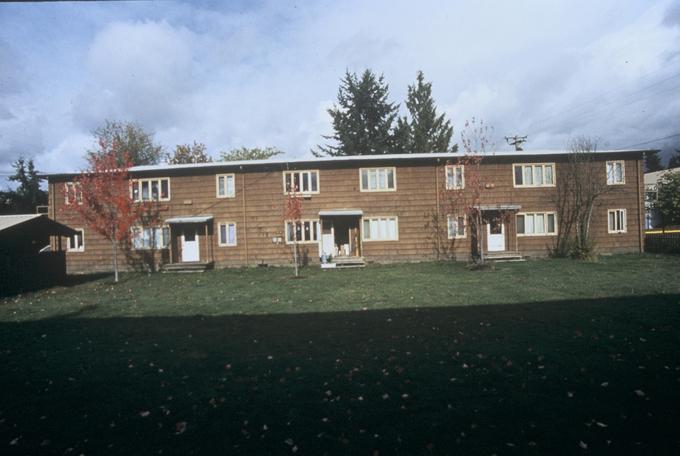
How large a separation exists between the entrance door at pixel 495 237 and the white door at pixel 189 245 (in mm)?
18884

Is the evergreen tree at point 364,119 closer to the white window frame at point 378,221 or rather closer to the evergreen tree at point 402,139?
the evergreen tree at point 402,139

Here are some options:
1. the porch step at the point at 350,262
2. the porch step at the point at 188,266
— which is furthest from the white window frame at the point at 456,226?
the porch step at the point at 188,266

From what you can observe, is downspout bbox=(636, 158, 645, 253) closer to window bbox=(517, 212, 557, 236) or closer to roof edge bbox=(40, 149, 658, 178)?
roof edge bbox=(40, 149, 658, 178)

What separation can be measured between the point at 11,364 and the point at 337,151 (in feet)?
124

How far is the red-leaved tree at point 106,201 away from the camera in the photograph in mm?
18438

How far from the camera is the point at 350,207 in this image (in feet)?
74.3

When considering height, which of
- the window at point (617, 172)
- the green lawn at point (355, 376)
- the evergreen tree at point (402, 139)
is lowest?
the green lawn at point (355, 376)

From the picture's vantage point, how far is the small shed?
15688 millimetres

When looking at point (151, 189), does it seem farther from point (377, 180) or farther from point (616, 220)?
point (616, 220)

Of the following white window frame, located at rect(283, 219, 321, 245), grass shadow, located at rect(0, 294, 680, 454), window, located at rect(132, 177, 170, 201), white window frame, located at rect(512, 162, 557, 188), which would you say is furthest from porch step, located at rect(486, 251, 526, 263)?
window, located at rect(132, 177, 170, 201)

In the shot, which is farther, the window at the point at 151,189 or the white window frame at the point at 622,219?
the white window frame at the point at 622,219

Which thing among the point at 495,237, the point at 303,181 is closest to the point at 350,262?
the point at 303,181

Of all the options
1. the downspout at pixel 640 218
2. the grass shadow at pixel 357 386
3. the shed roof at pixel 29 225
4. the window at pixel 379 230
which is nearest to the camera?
the grass shadow at pixel 357 386

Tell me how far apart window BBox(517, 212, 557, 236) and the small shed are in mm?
26700
